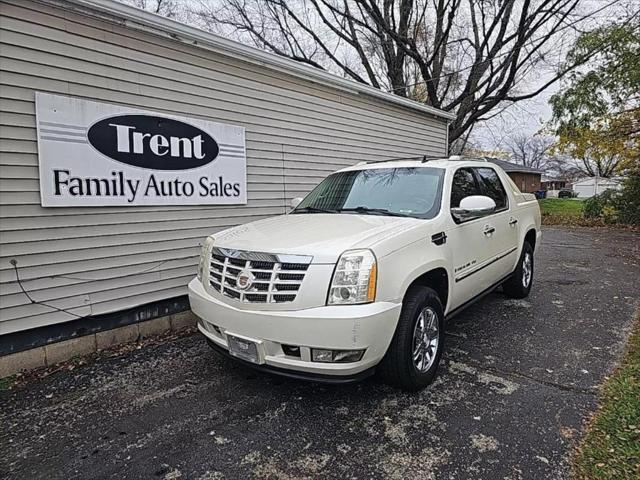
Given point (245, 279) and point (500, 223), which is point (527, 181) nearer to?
point (500, 223)

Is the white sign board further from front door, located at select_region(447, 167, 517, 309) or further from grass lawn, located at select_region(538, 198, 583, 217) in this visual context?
grass lawn, located at select_region(538, 198, 583, 217)

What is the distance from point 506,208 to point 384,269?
275 cm

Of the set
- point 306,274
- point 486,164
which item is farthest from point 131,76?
point 486,164

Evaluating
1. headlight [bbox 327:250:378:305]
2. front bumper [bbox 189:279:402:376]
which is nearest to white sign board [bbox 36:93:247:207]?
front bumper [bbox 189:279:402:376]

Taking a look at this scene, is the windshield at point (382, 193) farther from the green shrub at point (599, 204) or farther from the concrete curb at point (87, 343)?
the green shrub at point (599, 204)

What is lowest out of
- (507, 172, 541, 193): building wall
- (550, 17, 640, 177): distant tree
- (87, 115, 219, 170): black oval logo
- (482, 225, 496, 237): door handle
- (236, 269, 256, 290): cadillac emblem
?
(236, 269, 256, 290): cadillac emblem

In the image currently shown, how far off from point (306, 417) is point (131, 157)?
302cm

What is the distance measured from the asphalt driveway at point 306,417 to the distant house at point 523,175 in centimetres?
3593

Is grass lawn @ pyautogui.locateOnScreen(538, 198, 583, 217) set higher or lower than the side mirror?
lower

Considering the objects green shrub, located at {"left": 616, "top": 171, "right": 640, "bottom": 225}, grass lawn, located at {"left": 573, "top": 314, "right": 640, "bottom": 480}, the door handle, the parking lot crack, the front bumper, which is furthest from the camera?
green shrub, located at {"left": 616, "top": 171, "right": 640, "bottom": 225}

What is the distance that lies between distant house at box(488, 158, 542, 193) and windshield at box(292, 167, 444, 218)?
116 ft

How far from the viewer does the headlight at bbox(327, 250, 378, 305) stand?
2486 mm

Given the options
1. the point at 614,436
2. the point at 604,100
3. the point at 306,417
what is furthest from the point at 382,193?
the point at 604,100

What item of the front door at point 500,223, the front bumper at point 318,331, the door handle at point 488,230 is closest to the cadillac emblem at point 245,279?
→ the front bumper at point 318,331
